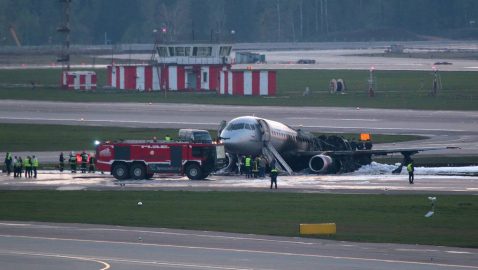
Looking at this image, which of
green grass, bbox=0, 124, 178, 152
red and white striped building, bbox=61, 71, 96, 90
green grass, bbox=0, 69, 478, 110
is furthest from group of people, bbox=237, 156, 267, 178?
red and white striped building, bbox=61, 71, 96, 90

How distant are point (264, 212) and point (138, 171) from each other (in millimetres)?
17130

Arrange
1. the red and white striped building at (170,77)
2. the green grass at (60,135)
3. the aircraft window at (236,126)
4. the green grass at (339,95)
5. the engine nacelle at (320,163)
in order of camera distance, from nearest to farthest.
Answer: the aircraft window at (236,126), the engine nacelle at (320,163), the green grass at (60,135), the green grass at (339,95), the red and white striped building at (170,77)

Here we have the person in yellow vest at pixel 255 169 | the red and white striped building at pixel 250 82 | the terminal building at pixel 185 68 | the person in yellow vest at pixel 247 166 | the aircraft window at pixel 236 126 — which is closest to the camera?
the person in yellow vest at pixel 255 169

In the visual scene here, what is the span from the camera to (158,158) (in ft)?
214

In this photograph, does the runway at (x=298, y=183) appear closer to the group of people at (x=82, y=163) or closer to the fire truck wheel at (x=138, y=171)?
the group of people at (x=82, y=163)

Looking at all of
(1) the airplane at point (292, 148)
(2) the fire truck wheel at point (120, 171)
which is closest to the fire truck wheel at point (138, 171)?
(2) the fire truck wheel at point (120, 171)

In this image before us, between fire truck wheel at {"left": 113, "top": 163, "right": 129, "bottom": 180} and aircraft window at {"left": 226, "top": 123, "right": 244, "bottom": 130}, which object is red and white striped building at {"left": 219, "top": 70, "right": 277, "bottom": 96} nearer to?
aircraft window at {"left": 226, "top": 123, "right": 244, "bottom": 130}

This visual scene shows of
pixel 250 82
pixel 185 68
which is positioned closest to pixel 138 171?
pixel 250 82

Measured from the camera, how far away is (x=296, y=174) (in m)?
70.2

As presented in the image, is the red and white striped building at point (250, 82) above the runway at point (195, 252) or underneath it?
above

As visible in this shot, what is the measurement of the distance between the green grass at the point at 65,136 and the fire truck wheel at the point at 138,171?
17.8 m

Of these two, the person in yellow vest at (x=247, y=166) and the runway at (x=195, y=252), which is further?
the person in yellow vest at (x=247, y=166)

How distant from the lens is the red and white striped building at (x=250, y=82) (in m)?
136

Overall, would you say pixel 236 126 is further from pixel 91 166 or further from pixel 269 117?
pixel 269 117
